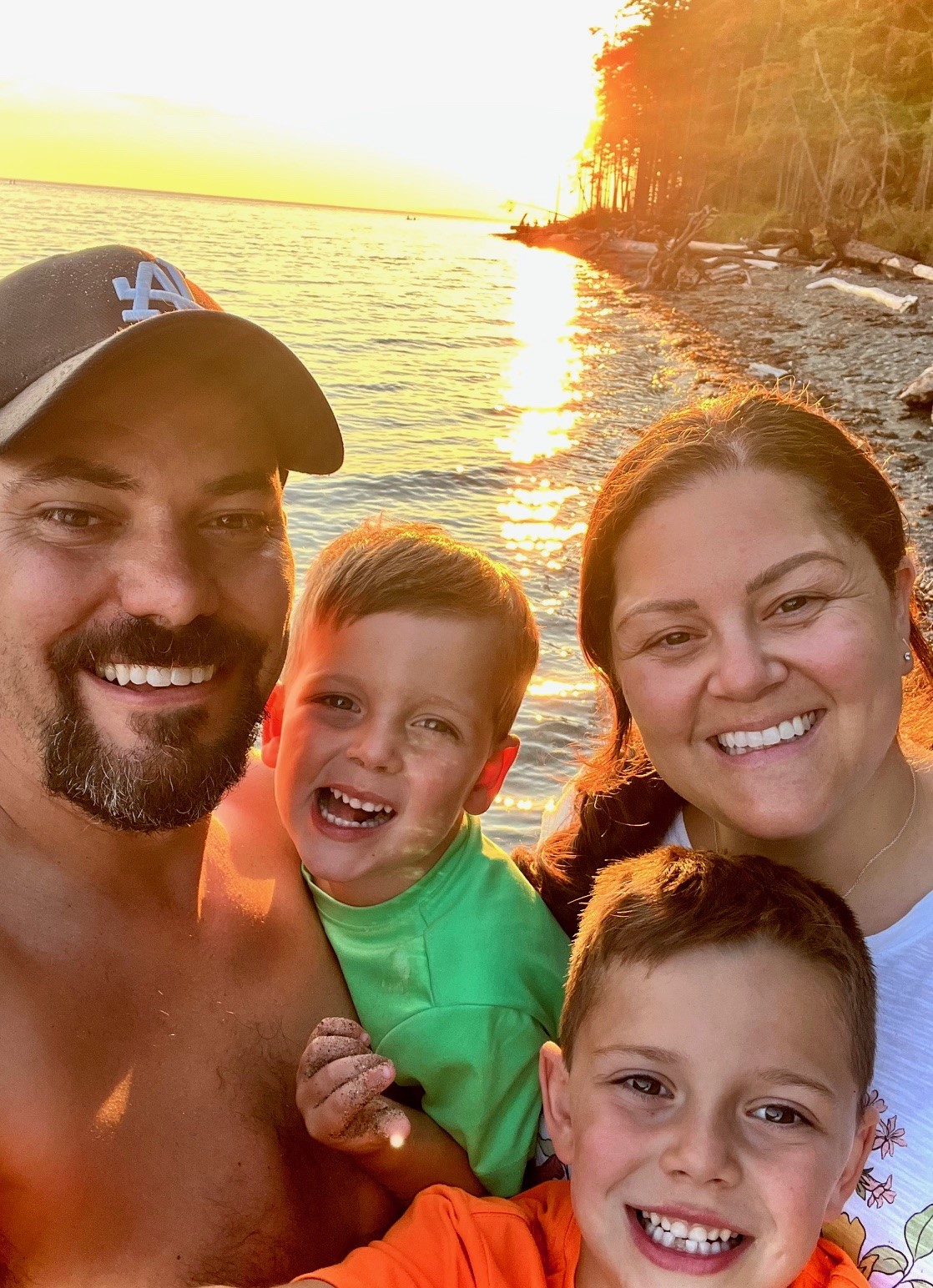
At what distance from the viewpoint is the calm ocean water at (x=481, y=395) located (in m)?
10.0

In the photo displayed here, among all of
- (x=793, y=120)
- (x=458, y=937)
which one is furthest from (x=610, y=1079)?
(x=793, y=120)

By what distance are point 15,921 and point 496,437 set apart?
58.4 feet

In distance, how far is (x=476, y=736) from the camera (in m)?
2.96

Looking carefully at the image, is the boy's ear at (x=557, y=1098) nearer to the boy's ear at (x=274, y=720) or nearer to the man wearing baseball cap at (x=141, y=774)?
the man wearing baseball cap at (x=141, y=774)

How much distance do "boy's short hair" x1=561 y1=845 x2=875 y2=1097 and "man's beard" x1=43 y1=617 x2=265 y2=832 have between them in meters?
0.91

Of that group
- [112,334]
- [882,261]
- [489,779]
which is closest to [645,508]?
[489,779]

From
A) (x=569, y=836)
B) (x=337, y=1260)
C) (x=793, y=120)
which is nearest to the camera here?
(x=337, y=1260)

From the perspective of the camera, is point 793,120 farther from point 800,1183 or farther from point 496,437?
point 800,1183

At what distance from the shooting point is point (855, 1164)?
7.39 ft

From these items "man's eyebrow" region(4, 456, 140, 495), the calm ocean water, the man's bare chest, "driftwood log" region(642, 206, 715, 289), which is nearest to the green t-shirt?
the man's bare chest

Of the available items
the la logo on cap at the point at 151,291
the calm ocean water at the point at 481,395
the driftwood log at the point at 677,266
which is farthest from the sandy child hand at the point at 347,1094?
the driftwood log at the point at 677,266

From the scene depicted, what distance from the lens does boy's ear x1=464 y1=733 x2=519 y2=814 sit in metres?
3.08

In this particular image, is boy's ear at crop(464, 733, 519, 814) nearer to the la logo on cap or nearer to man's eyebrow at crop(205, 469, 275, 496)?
man's eyebrow at crop(205, 469, 275, 496)

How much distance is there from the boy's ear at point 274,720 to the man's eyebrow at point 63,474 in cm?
87
